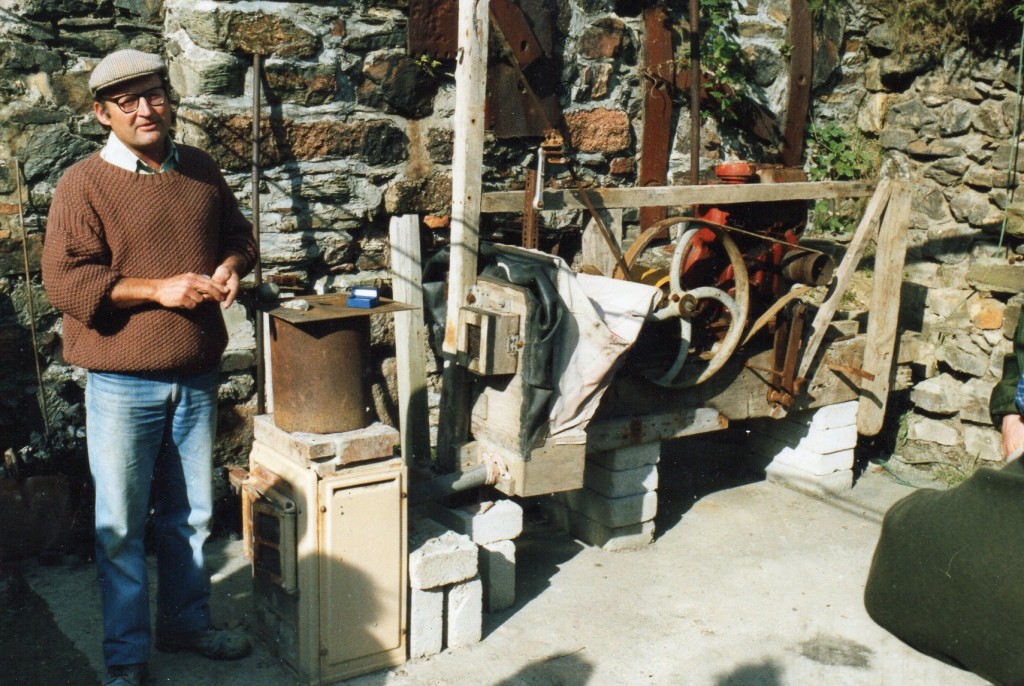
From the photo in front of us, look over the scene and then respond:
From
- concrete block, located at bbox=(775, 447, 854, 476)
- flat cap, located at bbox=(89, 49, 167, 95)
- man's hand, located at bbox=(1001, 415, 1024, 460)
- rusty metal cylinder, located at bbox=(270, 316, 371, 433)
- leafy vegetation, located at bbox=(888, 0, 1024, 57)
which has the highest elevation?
leafy vegetation, located at bbox=(888, 0, 1024, 57)

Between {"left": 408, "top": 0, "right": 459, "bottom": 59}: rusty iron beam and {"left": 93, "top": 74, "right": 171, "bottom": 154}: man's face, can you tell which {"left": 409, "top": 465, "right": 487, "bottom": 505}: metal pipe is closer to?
{"left": 93, "top": 74, "right": 171, "bottom": 154}: man's face

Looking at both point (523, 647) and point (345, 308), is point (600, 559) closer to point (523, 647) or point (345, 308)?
point (523, 647)

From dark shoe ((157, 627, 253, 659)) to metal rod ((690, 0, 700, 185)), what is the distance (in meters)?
3.16

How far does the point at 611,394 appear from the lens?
443 centimetres

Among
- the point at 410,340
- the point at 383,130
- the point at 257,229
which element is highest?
the point at 383,130

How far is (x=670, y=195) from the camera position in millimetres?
4375

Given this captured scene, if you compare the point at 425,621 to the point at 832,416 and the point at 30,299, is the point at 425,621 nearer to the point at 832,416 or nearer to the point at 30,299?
the point at 30,299

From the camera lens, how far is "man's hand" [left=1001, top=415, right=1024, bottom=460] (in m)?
2.39

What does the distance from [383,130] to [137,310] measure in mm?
1795

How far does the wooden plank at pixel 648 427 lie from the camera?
4406mm

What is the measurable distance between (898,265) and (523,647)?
2.85 m

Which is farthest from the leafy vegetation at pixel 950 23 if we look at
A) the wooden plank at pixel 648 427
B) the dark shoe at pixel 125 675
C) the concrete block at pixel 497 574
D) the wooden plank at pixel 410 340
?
the dark shoe at pixel 125 675

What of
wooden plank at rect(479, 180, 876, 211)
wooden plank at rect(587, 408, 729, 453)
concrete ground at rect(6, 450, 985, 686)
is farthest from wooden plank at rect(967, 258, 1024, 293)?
wooden plank at rect(587, 408, 729, 453)

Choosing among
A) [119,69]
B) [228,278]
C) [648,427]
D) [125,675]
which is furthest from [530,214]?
[125,675]
